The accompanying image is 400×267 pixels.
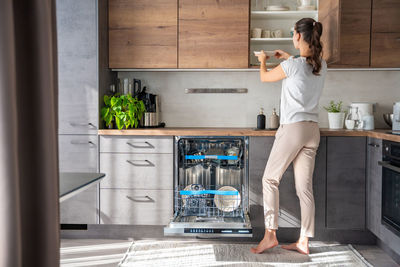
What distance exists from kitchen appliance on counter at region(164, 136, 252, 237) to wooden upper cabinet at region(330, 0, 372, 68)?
1.12m

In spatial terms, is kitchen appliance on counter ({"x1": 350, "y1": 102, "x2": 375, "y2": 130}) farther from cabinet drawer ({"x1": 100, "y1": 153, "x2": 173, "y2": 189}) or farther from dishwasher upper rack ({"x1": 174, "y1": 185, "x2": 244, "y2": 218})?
cabinet drawer ({"x1": 100, "y1": 153, "x2": 173, "y2": 189})

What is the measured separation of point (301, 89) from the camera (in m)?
2.62

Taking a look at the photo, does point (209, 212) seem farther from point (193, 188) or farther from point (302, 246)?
point (302, 246)

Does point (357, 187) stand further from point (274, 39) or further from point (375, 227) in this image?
→ point (274, 39)

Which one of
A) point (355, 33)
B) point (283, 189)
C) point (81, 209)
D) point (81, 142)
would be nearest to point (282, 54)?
point (355, 33)

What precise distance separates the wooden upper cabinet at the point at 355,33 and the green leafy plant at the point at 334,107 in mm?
347

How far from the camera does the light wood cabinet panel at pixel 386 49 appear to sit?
3.13m

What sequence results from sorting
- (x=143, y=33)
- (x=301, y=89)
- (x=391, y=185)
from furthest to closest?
(x=143, y=33) → (x=301, y=89) → (x=391, y=185)

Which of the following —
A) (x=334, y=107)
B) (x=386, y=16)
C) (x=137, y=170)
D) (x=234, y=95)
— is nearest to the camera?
(x=137, y=170)

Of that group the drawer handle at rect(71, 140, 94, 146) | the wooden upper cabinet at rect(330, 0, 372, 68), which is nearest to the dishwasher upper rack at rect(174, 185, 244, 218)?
the drawer handle at rect(71, 140, 94, 146)

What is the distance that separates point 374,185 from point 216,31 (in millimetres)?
1703

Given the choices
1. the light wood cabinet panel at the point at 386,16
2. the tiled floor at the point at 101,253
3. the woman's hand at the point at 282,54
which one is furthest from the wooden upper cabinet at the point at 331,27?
the tiled floor at the point at 101,253

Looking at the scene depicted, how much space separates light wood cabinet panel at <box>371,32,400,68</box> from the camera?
3.13m

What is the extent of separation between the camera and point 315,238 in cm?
304
